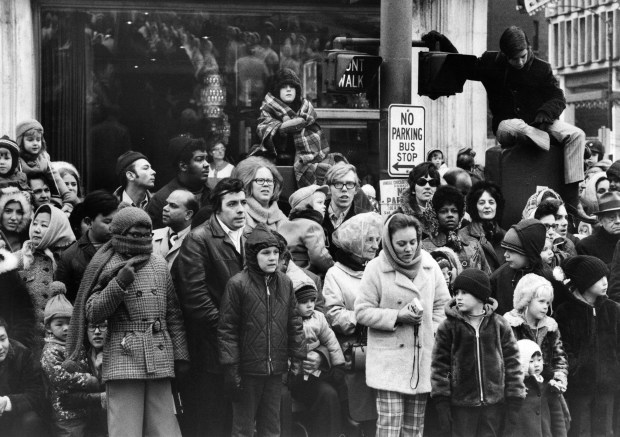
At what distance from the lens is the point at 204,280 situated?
9477mm

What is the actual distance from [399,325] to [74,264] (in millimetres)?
2527

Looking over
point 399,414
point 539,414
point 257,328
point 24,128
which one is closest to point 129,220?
point 257,328

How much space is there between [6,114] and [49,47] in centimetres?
104

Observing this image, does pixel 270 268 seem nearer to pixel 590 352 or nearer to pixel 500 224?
pixel 590 352

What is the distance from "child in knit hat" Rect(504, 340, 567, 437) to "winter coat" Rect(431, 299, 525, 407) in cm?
17

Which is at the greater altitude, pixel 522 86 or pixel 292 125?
pixel 522 86

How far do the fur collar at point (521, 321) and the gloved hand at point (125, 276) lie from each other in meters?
2.81

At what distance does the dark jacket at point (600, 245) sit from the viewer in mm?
11828

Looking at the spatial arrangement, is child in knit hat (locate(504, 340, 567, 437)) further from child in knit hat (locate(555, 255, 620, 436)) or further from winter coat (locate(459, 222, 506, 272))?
winter coat (locate(459, 222, 506, 272))

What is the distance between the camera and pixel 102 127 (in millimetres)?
16047

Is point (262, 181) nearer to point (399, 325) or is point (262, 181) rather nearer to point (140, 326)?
point (399, 325)

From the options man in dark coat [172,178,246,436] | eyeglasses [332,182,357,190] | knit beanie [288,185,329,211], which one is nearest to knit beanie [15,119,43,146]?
knit beanie [288,185,329,211]

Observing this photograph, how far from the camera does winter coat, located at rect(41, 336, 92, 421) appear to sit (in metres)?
9.37

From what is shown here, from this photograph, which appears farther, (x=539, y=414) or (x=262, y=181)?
(x=262, y=181)
